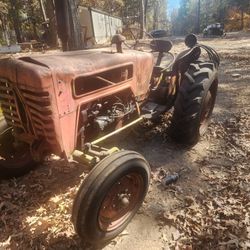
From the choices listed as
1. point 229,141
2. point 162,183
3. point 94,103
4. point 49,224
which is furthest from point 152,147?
point 49,224

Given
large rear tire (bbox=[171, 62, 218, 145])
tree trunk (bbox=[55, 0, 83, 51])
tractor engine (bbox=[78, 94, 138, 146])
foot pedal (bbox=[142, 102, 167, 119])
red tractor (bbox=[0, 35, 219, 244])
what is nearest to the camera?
red tractor (bbox=[0, 35, 219, 244])

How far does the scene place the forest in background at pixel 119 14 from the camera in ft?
91.2

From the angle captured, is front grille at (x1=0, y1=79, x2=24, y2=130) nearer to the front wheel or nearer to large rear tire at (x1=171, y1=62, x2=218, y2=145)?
the front wheel

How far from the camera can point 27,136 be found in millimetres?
3197

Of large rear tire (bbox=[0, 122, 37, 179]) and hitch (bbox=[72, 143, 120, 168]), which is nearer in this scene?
hitch (bbox=[72, 143, 120, 168])

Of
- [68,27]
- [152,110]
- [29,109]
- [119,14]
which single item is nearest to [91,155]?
[29,109]

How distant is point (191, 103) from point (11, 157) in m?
2.50

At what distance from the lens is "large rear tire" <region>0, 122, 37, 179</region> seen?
3668mm

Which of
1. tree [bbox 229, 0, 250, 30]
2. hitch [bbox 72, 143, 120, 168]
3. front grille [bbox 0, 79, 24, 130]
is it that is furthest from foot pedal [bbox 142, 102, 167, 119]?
tree [bbox 229, 0, 250, 30]

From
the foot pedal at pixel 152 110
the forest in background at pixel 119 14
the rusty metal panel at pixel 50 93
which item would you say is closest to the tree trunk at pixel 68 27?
the foot pedal at pixel 152 110

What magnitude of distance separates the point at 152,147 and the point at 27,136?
6.92 ft

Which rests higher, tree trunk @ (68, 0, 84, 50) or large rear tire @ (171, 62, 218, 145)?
tree trunk @ (68, 0, 84, 50)

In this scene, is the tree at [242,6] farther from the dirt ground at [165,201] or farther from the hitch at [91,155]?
the hitch at [91,155]

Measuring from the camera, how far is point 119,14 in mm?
51375
